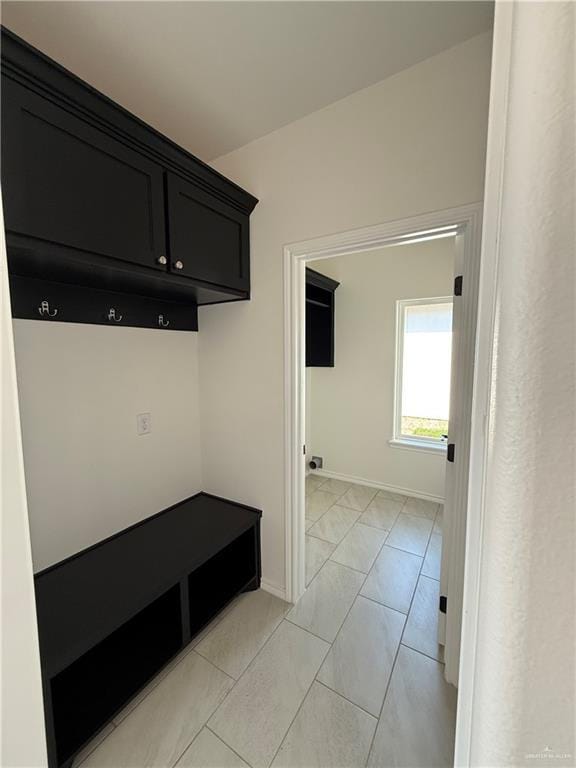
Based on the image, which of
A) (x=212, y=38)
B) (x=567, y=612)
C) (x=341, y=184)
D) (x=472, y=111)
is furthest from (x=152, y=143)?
(x=567, y=612)

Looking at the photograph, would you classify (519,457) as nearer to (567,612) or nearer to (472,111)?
(567,612)

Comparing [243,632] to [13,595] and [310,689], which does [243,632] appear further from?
[13,595]

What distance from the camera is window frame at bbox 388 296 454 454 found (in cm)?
311

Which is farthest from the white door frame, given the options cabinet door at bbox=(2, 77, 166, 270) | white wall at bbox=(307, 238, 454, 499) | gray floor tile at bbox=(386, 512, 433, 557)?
white wall at bbox=(307, 238, 454, 499)

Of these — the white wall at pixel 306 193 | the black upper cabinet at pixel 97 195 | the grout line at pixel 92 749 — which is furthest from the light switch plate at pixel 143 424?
the grout line at pixel 92 749

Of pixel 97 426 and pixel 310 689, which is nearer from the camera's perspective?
pixel 310 689

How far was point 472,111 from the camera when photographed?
1.24 metres

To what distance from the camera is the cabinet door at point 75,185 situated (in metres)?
0.94

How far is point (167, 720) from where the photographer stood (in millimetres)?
1268

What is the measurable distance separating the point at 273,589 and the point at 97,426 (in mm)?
1456

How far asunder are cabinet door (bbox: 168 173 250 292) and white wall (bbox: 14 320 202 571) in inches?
21.6

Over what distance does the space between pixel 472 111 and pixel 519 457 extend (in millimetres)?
Answer: 1594

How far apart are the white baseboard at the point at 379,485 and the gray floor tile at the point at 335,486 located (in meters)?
0.05

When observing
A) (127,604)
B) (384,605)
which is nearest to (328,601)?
(384,605)
